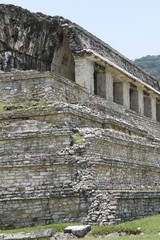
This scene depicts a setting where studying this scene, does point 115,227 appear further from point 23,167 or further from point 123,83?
point 123,83

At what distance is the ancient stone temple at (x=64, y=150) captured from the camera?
60.0 ft

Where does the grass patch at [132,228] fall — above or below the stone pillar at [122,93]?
below

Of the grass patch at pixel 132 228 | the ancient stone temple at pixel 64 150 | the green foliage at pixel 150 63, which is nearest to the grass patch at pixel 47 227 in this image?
the ancient stone temple at pixel 64 150

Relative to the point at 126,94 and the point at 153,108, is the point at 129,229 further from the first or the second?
the point at 153,108

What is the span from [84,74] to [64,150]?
34.8ft

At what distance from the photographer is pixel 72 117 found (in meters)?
21.2

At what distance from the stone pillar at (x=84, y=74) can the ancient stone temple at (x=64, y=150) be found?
0.18 feet

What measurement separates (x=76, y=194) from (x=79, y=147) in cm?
195

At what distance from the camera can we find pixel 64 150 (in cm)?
1956

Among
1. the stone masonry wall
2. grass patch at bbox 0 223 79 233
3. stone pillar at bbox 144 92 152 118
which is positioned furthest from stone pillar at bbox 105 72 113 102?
grass patch at bbox 0 223 79 233

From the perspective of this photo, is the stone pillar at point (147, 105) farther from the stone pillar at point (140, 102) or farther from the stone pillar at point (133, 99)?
the stone pillar at point (133, 99)

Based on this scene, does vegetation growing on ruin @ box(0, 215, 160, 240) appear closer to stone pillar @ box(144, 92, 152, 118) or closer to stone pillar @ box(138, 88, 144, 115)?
stone pillar @ box(138, 88, 144, 115)

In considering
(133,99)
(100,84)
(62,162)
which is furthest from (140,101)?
(62,162)

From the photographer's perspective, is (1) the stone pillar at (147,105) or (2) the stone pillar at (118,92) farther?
(1) the stone pillar at (147,105)
